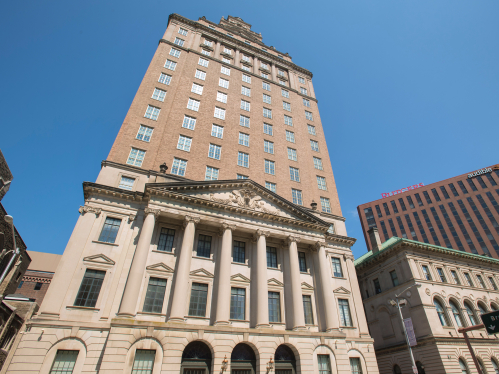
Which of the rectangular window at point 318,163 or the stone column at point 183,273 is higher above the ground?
the rectangular window at point 318,163

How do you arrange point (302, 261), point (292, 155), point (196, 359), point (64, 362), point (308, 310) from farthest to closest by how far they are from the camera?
point (292, 155) < point (302, 261) < point (308, 310) < point (196, 359) < point (64, 362)

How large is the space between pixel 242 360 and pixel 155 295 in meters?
9.26

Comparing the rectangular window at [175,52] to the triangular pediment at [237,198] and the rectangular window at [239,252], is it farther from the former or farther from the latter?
the rectangular window at [239,252]

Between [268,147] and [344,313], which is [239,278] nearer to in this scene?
[344,313]

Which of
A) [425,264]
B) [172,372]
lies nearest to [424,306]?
[425,264]

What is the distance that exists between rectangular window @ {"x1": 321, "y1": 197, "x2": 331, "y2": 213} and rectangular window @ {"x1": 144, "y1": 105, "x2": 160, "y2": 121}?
83.4 ft

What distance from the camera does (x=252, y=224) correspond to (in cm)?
3050

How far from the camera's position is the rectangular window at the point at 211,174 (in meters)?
35.4

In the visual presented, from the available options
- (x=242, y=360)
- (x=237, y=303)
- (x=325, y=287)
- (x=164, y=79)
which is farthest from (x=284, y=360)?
(x=164, y=79)

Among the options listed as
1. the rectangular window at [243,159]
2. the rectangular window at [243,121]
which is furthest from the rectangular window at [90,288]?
the rectangular window at [243,121]

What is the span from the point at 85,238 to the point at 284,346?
67.2 feet

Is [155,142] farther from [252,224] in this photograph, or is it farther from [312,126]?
[312,126]

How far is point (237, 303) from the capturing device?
27594mm

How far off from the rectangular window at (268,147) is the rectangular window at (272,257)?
50.8 ft
